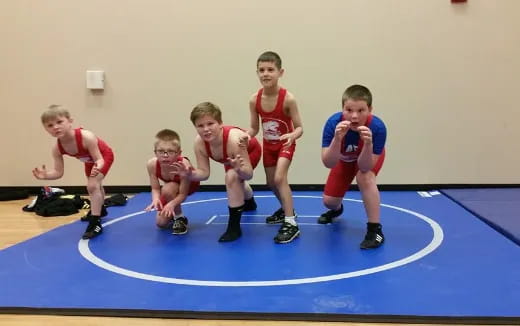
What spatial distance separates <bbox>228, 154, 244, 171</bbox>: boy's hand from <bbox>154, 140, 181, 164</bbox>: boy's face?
1.53 ft

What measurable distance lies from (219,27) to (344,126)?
3.31 meters

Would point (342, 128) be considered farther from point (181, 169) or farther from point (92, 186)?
point (92, 186)

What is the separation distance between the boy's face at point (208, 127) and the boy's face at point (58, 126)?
3.70ft

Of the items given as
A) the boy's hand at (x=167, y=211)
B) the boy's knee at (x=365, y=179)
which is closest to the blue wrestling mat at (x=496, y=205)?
the boy's knee at (x=365, y=179)

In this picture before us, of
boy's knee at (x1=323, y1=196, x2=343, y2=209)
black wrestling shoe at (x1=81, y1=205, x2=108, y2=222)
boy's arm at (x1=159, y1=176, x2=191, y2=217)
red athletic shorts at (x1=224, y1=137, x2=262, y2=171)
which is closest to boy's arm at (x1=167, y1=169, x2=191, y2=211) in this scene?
boy's arm at (x1=159, y1=176, x2=191, y2=217)

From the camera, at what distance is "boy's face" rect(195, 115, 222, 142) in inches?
140

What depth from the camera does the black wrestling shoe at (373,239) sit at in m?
3.33

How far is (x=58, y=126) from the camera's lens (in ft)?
12.4

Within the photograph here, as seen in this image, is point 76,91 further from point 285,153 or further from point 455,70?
point 455,70

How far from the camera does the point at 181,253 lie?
10.9ft

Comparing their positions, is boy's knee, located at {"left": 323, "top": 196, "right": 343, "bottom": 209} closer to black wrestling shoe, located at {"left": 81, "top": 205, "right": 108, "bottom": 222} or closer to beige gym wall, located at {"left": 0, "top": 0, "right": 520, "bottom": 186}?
beige gym wall, located at {"left": 0, "top": 0, "right": 520, "bottom": 186}

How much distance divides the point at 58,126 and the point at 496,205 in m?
4.08

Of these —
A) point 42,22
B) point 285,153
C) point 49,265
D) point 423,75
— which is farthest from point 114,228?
point 423,75

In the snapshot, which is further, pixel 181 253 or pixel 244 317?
pixel 181 253
